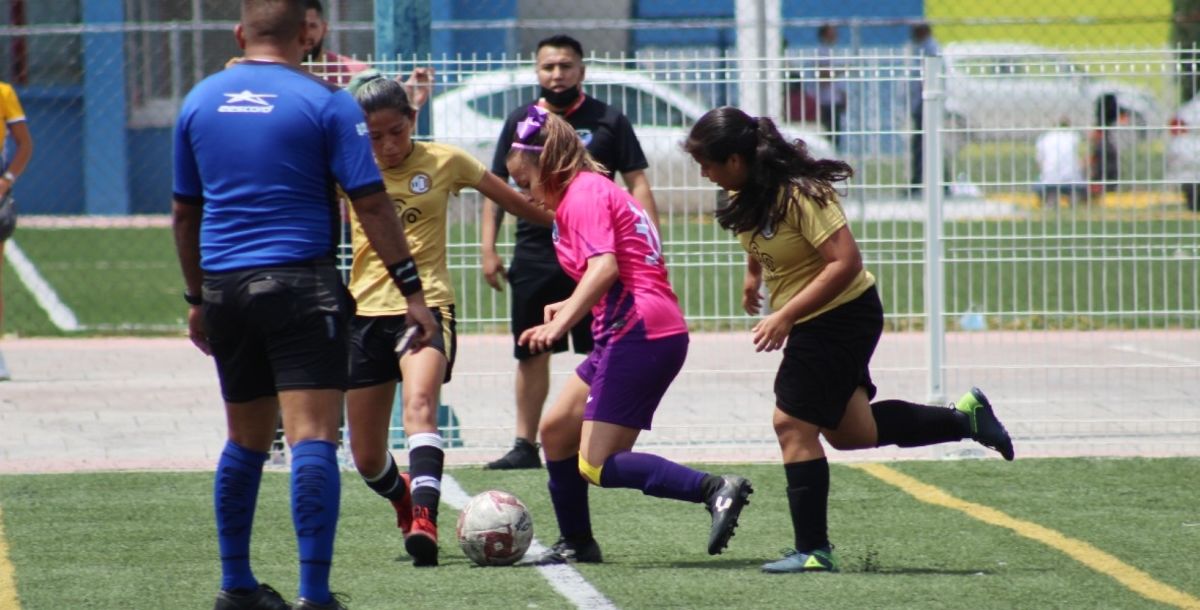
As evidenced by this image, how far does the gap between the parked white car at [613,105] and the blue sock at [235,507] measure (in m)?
3.73

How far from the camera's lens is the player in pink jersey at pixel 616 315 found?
591 cm

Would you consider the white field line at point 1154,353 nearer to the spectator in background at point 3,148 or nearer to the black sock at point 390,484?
the black sock at point 390,484

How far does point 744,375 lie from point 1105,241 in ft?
8.11

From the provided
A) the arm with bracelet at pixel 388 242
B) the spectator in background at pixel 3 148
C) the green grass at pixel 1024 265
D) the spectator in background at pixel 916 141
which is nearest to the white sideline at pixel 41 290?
the spectator in background at pixel 3 148

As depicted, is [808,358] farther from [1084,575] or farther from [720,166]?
[1084,575]

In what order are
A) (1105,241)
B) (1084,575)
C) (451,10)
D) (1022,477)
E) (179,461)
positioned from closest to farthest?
(1084,575) < (1022,477) < (179,461) < (1105,241) < (451,10)

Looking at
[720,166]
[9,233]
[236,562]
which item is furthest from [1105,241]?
[9,233]

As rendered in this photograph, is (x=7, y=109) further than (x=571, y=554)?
Yes

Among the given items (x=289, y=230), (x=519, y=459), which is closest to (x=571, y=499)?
(x=289, y=230)

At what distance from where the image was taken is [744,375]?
11.0 metres

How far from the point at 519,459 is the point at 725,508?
110 inches

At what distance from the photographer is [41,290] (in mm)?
17016

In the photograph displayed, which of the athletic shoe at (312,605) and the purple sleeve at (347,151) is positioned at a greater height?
the purple sleeve at (347,151)

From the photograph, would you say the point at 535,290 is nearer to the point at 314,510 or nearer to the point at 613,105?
the point at 613,105
